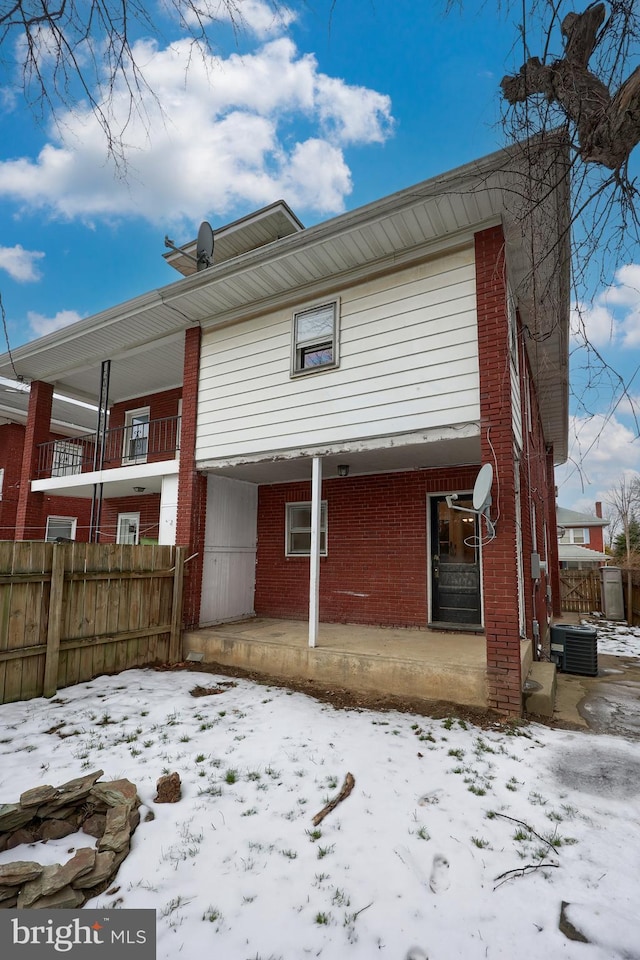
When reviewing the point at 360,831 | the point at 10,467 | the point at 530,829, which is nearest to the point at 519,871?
the point at 530,829

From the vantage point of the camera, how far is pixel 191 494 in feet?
26.5

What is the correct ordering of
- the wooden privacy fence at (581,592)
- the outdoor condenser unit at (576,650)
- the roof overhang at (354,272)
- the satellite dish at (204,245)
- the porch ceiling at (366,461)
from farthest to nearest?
the wooden privacy fence at (581,592) < the satellite dish at (204,245) < the outdoor condenser unit at (576,650) < the porch ceiling at (366,461) < the roof overhang at (354,272)

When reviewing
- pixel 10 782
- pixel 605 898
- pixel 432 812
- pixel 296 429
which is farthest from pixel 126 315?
pixel 605 898

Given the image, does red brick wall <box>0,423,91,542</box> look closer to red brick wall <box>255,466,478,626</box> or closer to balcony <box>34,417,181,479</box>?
balcony <box>34,417,181,479</box>

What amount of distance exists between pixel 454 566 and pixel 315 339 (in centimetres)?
435

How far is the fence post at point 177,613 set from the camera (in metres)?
7.40

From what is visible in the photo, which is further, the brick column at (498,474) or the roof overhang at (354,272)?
the brick column at (498,474)

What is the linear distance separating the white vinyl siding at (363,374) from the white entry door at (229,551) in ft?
3.86

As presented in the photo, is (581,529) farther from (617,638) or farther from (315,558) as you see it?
(315,558)

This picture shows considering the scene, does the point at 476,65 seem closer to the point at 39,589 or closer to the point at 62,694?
the point at 39,589

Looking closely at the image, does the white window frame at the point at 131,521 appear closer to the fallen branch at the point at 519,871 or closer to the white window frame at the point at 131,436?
the white window frame at the point at 131,436

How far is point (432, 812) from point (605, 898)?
105cm

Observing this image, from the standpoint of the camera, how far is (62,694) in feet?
18.3

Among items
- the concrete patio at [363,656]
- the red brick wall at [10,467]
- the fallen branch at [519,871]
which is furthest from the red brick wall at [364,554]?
the red brick wall at [10,467]
